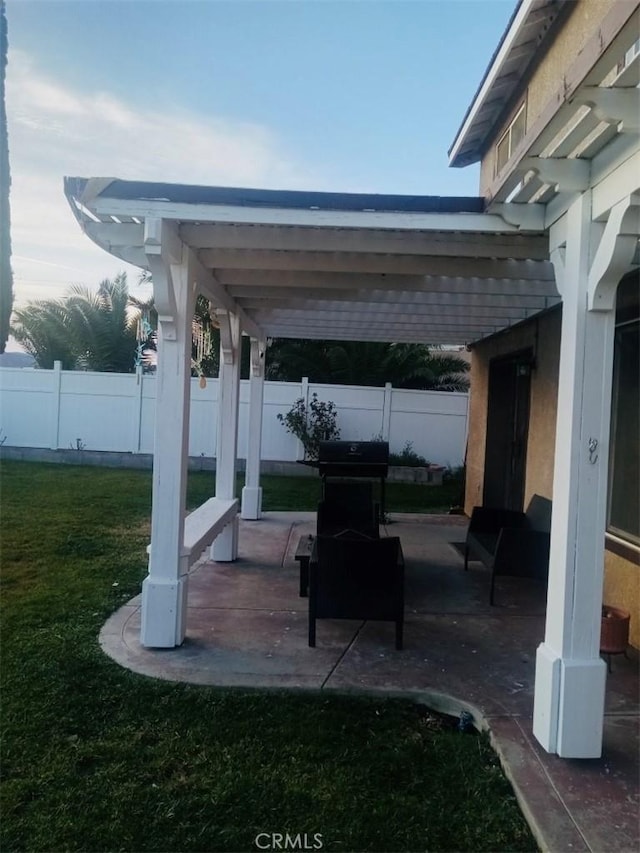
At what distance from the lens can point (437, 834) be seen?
2451mm

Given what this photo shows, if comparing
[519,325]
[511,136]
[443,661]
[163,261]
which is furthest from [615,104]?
[511,136]

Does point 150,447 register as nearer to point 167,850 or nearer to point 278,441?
→ point 278,441

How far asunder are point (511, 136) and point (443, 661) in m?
6.34

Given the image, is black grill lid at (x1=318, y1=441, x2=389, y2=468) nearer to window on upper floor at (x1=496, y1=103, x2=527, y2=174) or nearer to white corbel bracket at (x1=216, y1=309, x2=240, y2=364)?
white corbel bracket at (x1=216, y1=309, x2=240, y2=364)

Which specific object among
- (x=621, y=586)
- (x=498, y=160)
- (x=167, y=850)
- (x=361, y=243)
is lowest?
(x=167, y=850)

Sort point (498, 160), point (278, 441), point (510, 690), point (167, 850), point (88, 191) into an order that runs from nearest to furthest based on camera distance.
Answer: point (167, 850) < point (88, 191) < point (510, 690) < point (498, 160) < point (278, 441)

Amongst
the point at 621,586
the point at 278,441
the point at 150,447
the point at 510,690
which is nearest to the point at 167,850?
the point at 510,690

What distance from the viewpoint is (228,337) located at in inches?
247

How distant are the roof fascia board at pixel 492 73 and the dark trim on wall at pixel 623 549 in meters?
5.09

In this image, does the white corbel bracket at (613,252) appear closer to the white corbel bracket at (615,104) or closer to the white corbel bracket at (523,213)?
the white corbel bracket at (615,104)

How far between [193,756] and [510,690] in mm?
1930

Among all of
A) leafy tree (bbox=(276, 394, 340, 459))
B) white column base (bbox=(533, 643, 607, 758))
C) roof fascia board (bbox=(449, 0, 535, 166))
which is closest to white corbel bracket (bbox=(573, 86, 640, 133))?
white column base (bbox=(533, 643, 607, 758))

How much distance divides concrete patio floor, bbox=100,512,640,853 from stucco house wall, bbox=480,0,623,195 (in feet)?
11.3

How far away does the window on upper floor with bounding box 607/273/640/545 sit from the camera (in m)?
4.52
